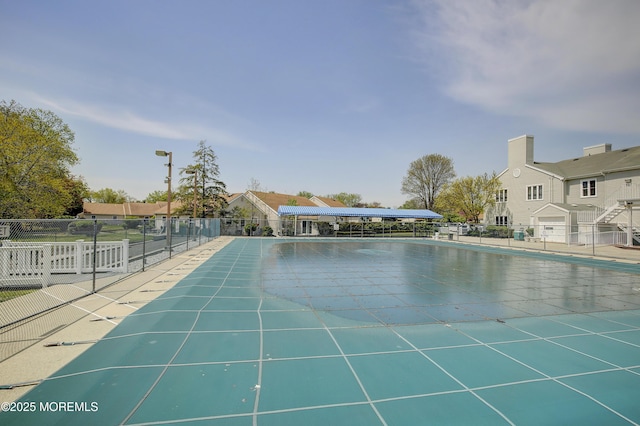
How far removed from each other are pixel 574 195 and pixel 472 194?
10.4 m

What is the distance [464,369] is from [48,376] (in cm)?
473

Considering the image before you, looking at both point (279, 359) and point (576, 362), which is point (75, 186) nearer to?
point (279, 359)

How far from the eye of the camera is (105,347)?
161 inches

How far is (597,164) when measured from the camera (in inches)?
1056

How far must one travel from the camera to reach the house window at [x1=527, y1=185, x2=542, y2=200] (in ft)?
97.6

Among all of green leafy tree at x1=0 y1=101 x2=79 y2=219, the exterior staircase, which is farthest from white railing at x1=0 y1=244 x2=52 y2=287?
the exterior staircase

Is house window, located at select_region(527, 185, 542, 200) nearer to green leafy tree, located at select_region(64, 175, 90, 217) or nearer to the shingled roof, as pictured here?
the shingled roof

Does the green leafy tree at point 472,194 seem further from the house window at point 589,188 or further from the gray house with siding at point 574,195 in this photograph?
the house window at point 589,188

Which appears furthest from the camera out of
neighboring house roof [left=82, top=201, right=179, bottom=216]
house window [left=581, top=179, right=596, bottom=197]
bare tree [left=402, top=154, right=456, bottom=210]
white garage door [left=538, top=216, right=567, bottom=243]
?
neighboring house roof [left=82, top=201, right=179, bottom=216]

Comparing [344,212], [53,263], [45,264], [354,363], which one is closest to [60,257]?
[53,263]

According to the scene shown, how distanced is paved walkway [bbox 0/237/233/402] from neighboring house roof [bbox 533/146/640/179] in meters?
31.6

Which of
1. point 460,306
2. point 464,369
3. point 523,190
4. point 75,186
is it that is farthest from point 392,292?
point 75,186

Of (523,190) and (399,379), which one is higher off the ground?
(523,190)

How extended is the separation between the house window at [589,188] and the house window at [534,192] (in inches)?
133
